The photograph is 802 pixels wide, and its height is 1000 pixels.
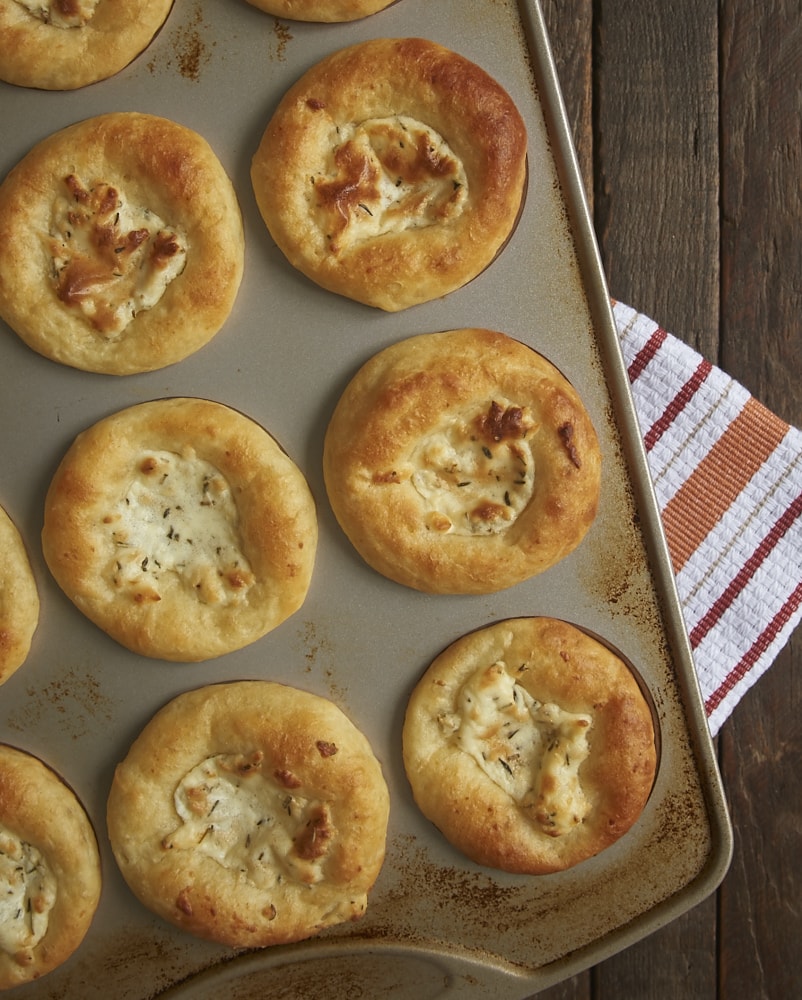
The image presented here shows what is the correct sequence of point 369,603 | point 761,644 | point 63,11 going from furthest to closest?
point 761,644 → point 369,603 → point 63,11

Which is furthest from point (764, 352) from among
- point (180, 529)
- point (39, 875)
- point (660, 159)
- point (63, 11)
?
point (39, 875)

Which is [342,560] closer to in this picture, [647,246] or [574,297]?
[574,297]

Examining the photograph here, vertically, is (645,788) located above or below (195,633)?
below

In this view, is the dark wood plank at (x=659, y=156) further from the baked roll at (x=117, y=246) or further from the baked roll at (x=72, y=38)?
the baked roll at (x=72, y=38)

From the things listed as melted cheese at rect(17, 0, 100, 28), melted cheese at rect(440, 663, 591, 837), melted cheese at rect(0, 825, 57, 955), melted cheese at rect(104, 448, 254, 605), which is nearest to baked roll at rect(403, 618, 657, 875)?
melted cheese at rect(440, 663, 591, 837)

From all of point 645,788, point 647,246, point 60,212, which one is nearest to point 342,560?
point 645,788

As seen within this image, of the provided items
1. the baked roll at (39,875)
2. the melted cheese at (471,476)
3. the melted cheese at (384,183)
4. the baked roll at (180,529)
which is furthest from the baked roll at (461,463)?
the baked roll at (39,875)

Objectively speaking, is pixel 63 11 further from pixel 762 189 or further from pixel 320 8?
pixel 762 189
